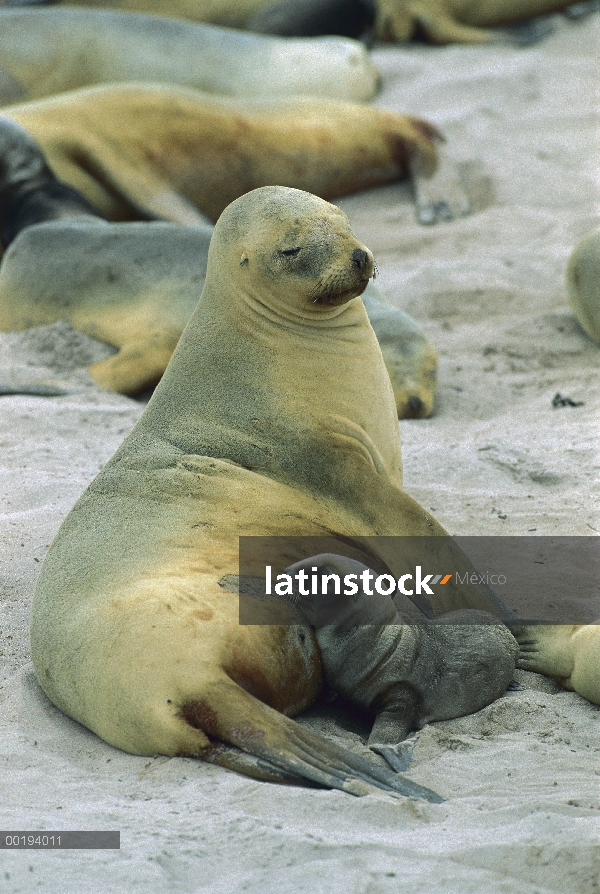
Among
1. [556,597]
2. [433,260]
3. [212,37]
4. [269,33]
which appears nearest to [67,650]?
[556,597]

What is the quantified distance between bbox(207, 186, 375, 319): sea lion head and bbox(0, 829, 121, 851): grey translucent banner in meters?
1.76

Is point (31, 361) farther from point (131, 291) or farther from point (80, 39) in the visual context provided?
point (80, 39)

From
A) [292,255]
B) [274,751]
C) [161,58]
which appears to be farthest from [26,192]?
[274,751]

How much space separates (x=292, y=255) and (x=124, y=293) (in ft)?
7.92

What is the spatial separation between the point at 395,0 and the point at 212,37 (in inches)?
65.0

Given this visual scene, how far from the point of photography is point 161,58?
869cm

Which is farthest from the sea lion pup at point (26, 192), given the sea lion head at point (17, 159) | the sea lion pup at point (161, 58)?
the sea lion pup at point (161, 58)

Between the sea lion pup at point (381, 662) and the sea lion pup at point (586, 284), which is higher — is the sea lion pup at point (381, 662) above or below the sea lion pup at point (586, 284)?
above

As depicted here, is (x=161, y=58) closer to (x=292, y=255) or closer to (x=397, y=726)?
(x=292, y=255)

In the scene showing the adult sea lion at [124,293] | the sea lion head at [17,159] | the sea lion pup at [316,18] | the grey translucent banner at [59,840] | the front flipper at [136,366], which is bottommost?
the front flipper at [136,366]

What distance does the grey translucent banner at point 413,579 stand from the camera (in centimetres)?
306

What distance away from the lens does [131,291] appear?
5.91 metres

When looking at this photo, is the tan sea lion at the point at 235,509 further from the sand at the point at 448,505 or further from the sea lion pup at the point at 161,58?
the sea lion pup at the point at 161,58

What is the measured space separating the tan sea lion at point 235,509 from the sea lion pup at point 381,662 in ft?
0.21
